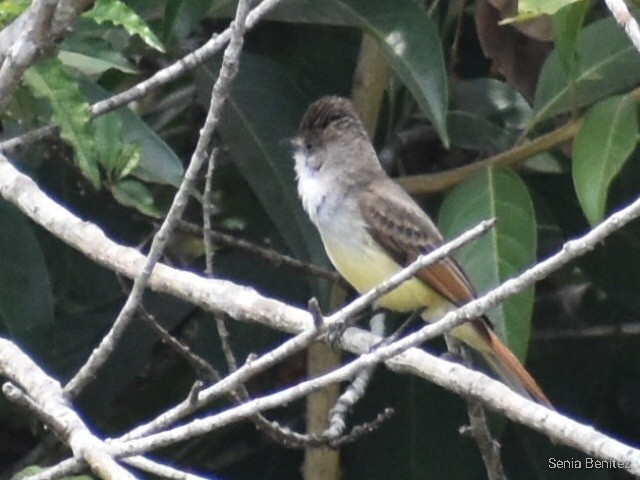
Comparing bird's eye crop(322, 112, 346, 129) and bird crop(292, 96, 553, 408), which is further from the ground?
bird's eye crop(322, 112, 346, 129)

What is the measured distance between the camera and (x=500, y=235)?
3.77m

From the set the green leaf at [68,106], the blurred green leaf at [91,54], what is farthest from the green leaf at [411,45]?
the green leaf at [68,106]

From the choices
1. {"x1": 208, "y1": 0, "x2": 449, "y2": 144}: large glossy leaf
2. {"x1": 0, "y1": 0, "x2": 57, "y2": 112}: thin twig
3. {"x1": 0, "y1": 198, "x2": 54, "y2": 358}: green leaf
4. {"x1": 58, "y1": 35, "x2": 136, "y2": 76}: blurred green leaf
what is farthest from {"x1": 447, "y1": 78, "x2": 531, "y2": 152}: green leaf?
{"x1": 0, "y1": 0, "x2": 57, "y2": 112}: thin twig

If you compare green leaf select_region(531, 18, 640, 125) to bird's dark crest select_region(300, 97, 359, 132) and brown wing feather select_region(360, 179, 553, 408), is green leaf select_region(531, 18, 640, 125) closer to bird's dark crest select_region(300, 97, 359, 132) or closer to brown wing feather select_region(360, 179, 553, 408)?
brown wing feather select_region(360, 179, 553, 408)

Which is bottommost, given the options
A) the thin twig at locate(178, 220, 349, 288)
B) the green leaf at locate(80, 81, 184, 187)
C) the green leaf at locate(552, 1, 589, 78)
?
the thin twig at locate(178, 220, 349, 288)

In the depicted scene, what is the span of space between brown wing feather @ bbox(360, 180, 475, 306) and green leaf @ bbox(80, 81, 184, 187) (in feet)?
2.89

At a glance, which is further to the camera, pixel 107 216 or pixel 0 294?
pixel 107 216

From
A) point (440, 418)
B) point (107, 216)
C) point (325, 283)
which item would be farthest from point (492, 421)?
point (107, 216)

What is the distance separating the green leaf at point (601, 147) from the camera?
11.5 ft

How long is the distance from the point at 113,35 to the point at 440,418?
5.47ft

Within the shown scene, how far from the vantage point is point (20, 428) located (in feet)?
15.3

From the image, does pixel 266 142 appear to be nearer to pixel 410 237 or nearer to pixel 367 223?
pixel 367 223

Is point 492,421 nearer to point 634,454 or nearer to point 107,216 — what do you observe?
point 107,216

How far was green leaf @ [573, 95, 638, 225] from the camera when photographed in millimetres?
3506
